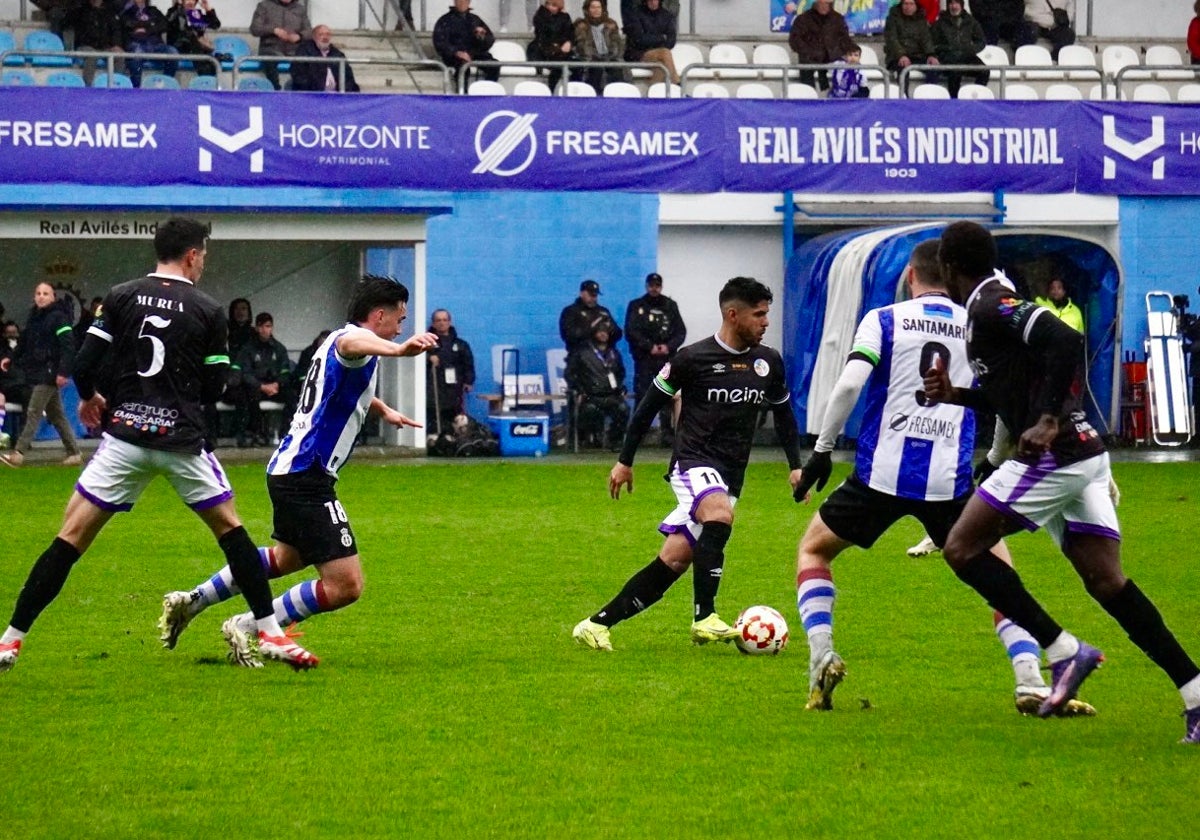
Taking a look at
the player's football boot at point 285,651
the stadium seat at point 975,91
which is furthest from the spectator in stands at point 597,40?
the player's football boot at point 285,651

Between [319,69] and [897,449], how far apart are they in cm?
1743

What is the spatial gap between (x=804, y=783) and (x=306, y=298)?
19.5m

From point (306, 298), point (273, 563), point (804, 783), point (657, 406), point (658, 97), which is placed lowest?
point (804, 783)

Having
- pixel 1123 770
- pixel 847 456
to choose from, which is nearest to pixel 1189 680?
pixel 1123 770

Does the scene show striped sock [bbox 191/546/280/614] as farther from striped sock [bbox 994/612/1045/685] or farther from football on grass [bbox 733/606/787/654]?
striped sock [bbox 994/612/1045/685]

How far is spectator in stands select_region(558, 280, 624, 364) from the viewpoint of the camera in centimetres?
2320

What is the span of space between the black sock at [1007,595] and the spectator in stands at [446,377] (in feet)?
54.1

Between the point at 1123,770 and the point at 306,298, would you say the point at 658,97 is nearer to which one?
the point at 306,298

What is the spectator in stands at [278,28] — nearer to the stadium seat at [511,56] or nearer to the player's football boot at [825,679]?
the stadium seat at [511,56]

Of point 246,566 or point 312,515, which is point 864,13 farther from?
point 246,566

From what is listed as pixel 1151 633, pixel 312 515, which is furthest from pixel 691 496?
pixel 1151 633

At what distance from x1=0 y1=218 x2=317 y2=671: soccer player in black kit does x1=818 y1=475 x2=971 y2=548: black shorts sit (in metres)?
2.47

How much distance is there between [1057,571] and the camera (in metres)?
11.9

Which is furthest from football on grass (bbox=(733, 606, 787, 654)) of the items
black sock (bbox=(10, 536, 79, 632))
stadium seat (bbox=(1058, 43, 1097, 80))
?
stadium seat (bbox=(1058, 43, 1097, 80))
